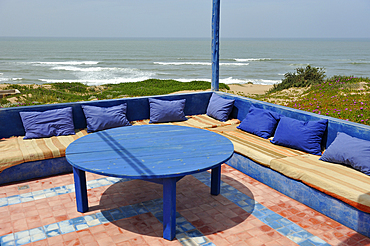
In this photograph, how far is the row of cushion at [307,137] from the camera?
113 inches

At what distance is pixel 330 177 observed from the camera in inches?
107

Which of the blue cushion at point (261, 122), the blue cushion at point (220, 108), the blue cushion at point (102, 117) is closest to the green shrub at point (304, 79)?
the blue cushion at point (220, 108)

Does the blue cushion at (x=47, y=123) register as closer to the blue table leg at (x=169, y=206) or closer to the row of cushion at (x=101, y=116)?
the row of cushion at (x=101, y=116)

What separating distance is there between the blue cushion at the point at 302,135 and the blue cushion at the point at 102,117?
2.23m

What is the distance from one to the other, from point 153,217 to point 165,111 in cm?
230

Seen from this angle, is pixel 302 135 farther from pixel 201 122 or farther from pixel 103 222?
pixel 103 222

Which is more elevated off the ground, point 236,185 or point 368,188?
point 368,188

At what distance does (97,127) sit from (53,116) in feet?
1.97

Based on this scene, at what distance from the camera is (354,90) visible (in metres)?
9.86

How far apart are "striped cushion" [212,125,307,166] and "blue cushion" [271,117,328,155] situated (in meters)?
0.08

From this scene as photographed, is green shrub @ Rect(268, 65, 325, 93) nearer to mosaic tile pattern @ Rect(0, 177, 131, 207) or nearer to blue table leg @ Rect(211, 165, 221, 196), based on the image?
blue table leg @ Rect(211, 165, 221, 196)

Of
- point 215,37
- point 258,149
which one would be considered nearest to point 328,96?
point 215,37
